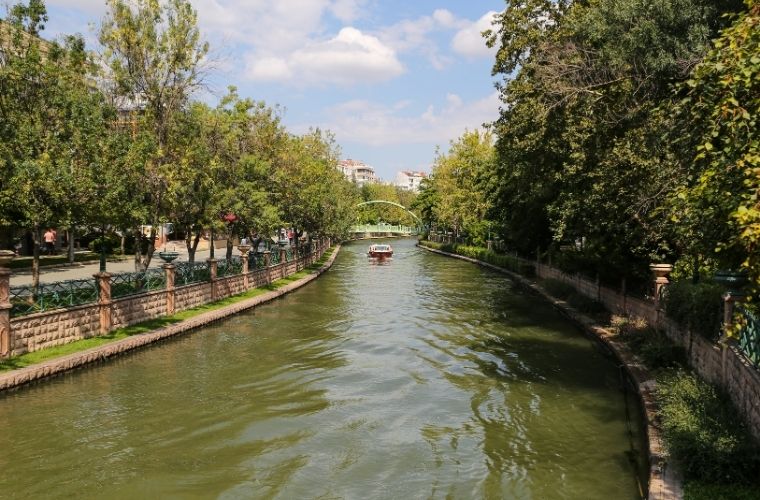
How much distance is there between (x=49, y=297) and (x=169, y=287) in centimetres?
663

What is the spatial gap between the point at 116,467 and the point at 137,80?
58.9 ft

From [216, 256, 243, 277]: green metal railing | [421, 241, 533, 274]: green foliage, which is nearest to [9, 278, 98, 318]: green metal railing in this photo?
[216, 256, 243, 277]: green metal railing

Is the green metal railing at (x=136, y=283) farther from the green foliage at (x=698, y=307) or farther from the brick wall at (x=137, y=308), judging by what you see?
the green foliage at (x=698, y=307)

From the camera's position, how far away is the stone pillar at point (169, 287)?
24.3 meters

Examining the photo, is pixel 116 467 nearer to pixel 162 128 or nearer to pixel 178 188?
pixel 178 188

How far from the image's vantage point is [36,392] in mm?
15117

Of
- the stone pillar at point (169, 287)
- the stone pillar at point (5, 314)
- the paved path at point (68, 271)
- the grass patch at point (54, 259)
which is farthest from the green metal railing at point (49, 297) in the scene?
the grass patch at point (54, 259)

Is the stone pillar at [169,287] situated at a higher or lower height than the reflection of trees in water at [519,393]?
higher

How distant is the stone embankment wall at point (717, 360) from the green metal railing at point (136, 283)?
56.3 ft

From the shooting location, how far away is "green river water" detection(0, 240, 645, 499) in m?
10.7

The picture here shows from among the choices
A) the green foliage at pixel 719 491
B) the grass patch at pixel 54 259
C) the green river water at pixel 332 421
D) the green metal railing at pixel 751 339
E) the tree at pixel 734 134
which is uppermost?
the tree at pixel 734 134

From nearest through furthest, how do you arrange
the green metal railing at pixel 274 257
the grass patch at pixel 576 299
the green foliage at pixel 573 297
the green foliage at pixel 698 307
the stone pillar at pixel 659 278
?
Answer: the green foliage at pixel 698 307 → the stone pillar at pixel 659 278 → the grass patch at pixel 576 299 → the green foliage at pixel 573 297 → the green metal railing at pixel 274 257

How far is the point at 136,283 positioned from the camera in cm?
2262

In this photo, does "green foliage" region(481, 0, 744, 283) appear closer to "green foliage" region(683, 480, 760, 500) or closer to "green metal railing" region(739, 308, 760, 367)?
"green metal railing" region(739, 308, 760, 367)
